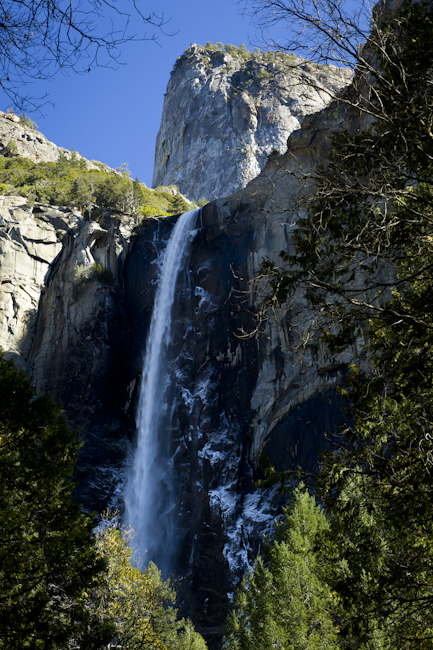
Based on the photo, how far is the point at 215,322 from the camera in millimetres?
27469

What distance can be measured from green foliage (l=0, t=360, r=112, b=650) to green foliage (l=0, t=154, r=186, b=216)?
93.3 feet

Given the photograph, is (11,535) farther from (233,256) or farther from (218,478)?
(233,256)

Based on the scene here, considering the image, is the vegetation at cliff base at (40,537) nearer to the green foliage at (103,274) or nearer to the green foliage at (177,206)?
the green foliage at (103,274)

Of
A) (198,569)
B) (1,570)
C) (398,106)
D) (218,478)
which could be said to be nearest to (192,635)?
(198,569)

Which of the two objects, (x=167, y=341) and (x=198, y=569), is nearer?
(x=198, y=569)

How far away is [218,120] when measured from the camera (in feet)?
209

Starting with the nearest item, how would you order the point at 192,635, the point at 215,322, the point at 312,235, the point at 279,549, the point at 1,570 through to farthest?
the point at 312,235 < the point at 1,570 < the point at 279,549 < the point at 192,635 < the point at 215,322

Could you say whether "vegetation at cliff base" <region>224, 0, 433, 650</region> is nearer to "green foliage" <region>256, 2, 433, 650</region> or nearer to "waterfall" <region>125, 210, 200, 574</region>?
"green foliage" <region>256, 2, 433, 650</region>

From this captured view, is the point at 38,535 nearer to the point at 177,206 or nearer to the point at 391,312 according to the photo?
the point at 391,312

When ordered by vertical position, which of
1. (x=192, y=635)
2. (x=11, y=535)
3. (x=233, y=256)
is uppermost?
(x=233, y=256)

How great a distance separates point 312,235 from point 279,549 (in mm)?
10370

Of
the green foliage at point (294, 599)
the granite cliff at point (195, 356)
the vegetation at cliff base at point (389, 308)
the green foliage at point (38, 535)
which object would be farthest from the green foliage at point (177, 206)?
the vegetation at cliff base at point (389, 308)

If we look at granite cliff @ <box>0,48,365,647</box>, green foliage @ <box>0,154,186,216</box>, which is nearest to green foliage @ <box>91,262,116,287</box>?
granite cliff @ <box>0,48,365,647</box>

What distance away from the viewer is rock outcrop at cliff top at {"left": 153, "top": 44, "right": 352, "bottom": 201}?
59000 millimetres
